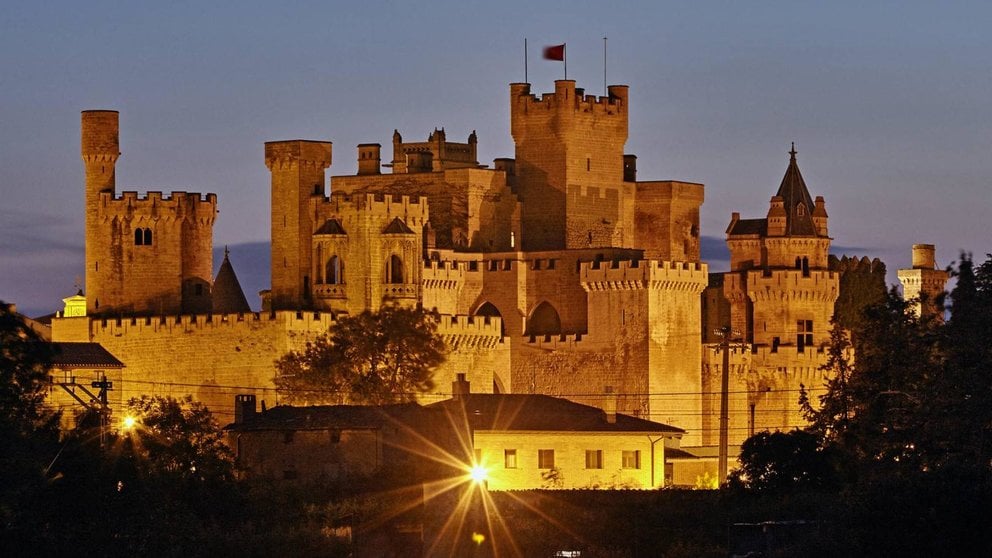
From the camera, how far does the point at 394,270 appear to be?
109938mm

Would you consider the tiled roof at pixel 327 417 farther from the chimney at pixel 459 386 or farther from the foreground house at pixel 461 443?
the chimney at pixel 459 386

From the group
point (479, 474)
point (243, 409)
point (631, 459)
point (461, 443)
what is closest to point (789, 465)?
point (631, 459)

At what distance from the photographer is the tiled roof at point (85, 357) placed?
350 feet

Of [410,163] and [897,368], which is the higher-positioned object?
[410,163]

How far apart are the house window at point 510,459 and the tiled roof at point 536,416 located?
0.76m

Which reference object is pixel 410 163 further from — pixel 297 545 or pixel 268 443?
pixel 297 545

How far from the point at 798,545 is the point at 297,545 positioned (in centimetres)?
1326

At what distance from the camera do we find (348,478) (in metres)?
95.1

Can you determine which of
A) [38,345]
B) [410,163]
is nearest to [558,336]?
[410,163]

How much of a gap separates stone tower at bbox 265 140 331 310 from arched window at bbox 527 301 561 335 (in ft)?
30.0

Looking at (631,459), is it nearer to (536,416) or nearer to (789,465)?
(536,416)

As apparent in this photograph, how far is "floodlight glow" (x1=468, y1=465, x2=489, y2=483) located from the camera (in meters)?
93.5

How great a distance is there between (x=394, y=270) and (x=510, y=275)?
7.29 metres

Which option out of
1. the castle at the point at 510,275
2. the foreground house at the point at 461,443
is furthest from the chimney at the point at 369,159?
the foreground house at the point at 461,443
